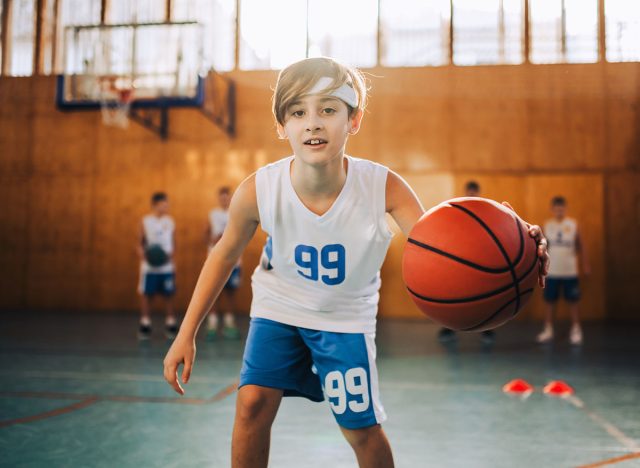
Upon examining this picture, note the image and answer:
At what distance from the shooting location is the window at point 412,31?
9.38 m

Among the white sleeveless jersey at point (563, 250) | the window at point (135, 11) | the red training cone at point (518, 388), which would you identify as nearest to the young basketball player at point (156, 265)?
the red training cone at point (518, 388)

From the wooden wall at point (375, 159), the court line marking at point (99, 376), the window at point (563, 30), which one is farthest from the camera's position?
the window at point (563, 30)

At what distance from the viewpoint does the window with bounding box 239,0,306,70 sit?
9523 mm

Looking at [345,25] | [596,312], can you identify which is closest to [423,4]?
[345,25]

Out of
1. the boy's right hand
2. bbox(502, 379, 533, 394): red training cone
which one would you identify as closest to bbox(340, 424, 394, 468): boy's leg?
the boy's right hand

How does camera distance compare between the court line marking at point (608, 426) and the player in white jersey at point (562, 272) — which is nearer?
the court line marking at point (608, 426)

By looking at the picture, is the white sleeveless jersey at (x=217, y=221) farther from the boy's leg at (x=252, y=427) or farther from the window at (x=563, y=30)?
the window at (x=563, y=30)

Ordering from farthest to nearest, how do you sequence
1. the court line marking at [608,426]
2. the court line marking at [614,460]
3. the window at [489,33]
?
the window at [489,33] < the court line marking at [608,426] < the court line marking at [614,460]

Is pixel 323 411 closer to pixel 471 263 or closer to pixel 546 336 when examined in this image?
pixel 471 263

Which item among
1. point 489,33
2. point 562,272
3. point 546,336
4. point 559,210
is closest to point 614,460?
point 546,336

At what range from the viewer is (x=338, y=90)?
165cm

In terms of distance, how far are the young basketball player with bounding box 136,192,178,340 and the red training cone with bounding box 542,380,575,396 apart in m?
4.06

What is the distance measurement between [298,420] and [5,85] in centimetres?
960

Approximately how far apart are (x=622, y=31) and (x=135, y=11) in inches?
316
